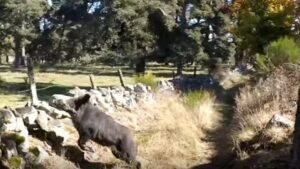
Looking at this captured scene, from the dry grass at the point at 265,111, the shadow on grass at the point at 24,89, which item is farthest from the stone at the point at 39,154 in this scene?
the shadow on grass at the point at 24,89

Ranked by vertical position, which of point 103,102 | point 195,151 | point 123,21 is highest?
point 123,21

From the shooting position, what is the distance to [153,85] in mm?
13750

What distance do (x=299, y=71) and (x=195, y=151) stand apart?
3.39 meters

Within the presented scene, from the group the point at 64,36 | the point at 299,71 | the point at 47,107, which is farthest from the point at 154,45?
the point at 47,107

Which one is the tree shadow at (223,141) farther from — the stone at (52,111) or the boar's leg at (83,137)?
the stone at (52,111)

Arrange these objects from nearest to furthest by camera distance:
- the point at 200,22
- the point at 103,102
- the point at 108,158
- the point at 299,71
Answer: the point at 108,158 → the point at 103,102 → the point at 299,71 → the point at 200,22

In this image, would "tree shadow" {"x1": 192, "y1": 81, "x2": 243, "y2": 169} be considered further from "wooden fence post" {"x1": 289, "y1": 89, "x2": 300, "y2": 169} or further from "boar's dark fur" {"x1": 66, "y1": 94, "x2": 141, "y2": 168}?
"wooden fence post" {"x1": 289, "y1": 89, "x2": 300, "y2": 169}

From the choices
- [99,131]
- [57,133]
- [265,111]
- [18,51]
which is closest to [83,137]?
[99,131]

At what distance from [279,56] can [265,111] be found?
414cm

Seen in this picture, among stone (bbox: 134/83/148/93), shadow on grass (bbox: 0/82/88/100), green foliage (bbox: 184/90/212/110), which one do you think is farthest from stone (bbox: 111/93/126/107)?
shadow on grass (bbox: 0/82/88/100)

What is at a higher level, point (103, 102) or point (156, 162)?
point (103, 102)

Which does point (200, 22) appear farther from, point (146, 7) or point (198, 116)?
point (198, 116)

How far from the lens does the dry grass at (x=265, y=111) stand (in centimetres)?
861

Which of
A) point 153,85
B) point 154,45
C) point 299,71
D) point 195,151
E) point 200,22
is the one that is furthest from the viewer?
point 200,22
